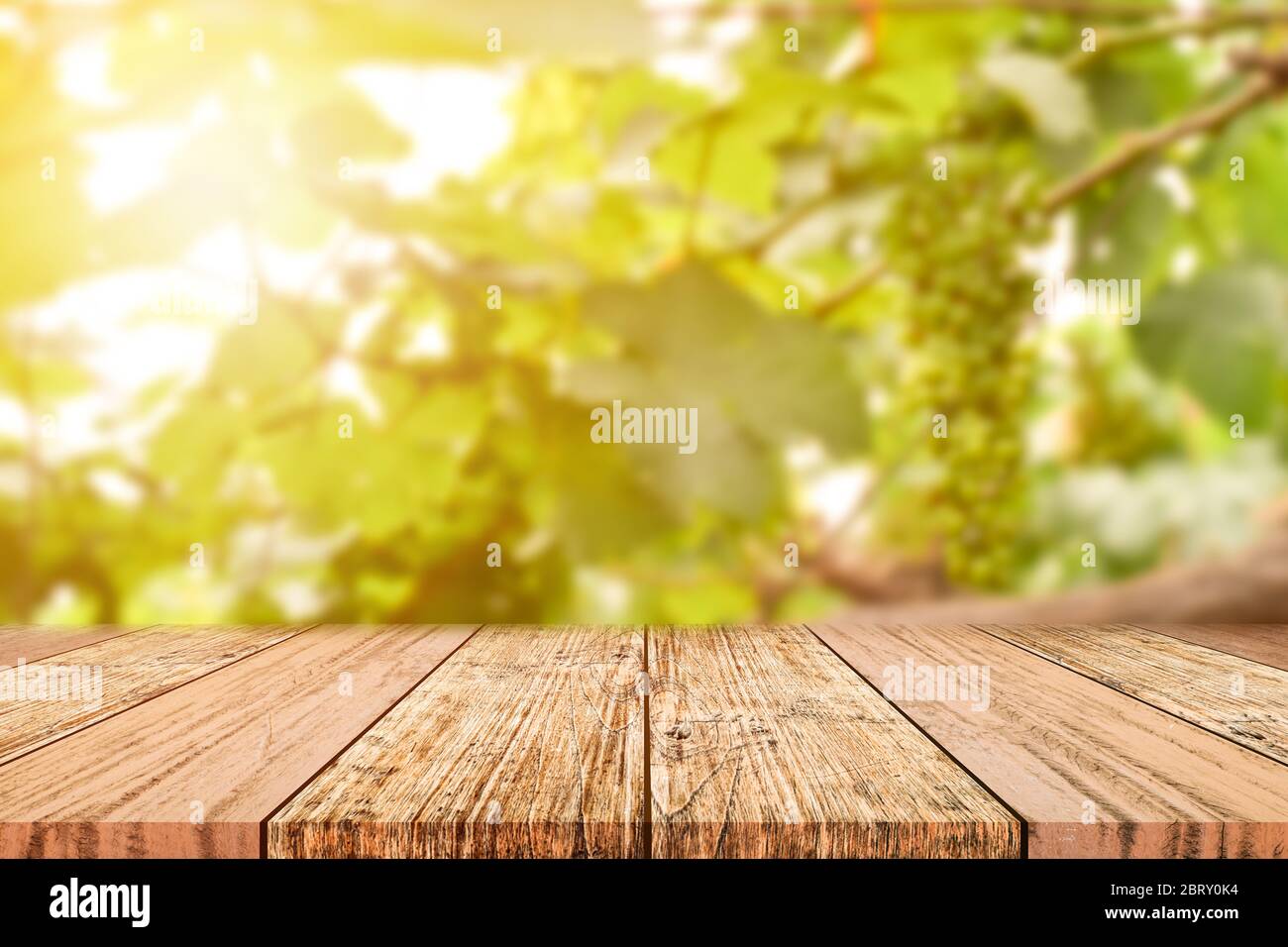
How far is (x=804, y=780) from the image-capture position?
750 mm

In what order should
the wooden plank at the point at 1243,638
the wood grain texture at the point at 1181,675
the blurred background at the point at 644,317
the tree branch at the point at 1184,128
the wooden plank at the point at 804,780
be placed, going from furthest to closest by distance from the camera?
the tree branch at the point at 1184,128 < the blurred background at the point at 644,317 < the wooden plank at the point at 1243,638 < the wood grain texture at the point at 1181,675 < the wooden plank at the point at 804,780

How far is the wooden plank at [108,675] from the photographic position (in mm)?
926

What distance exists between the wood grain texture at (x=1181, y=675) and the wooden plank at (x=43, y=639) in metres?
1.28

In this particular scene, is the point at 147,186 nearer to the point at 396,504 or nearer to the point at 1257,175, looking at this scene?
the point at 396,504

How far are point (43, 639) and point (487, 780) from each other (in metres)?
1.05

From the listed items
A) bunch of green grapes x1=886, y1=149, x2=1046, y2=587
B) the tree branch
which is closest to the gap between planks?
bunch of green grapes x1=886, y1=149, x2=1046, y2=587

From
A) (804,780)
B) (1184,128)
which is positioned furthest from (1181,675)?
(1184,128)

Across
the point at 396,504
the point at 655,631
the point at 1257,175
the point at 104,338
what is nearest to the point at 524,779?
the point at 655,631

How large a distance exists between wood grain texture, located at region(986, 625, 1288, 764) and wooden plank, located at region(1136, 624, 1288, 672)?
30 mm

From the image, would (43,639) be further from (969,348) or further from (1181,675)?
(1181,675)

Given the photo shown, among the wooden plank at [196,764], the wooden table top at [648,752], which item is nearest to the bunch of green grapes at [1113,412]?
the wooden table top at [648,752]

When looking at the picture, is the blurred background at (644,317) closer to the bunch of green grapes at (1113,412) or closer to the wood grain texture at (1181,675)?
the bunch of green grapes at (1113,412)

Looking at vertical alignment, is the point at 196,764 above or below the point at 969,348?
below

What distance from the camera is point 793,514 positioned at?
159 centimetres
